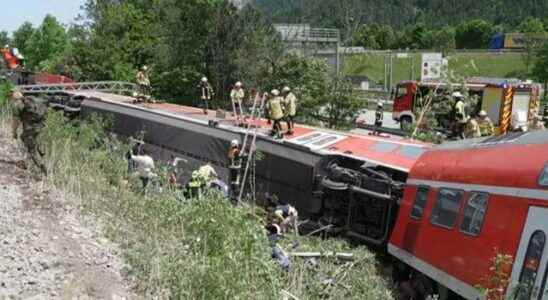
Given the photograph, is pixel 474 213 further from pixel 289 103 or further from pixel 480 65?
pixel 480 65

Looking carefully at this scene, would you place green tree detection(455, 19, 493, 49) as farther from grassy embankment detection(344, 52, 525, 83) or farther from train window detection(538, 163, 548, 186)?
train window detection(538, 163, 548, 186)

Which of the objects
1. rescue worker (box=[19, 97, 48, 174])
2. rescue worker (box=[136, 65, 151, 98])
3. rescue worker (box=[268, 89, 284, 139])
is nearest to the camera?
rescue worker (box=[19, 97, 48, 174])

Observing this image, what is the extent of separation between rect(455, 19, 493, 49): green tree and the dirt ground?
140 metres

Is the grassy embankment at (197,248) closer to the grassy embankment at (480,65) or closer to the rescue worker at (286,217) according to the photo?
the rescue worker at (286,217)

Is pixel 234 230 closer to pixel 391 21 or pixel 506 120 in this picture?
pixel 506 120

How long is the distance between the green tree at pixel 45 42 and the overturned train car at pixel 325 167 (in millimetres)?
60122

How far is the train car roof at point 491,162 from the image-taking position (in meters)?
6.71

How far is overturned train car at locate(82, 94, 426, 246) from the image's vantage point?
1191 centimetres

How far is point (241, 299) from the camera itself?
5.56 m

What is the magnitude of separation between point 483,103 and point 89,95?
1666cm

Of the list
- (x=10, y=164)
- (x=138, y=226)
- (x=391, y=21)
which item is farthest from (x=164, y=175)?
(x=391, y=21)

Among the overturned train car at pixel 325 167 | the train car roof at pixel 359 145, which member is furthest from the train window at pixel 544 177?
the train car roof at pixel 359 145

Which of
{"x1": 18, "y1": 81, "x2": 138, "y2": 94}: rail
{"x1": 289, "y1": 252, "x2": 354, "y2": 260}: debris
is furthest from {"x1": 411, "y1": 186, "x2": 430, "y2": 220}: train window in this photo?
{"x1": 18, "y1": 81, "x2": 138, "y2": 94}: rail

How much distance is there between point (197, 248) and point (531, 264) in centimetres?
320
